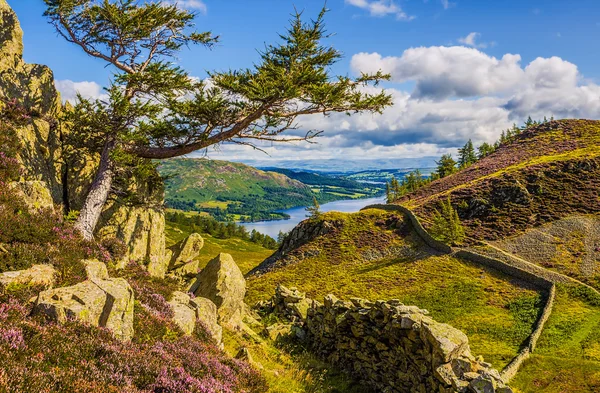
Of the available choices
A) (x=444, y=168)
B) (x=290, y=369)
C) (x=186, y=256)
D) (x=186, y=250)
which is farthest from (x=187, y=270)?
(x=444, y=168)

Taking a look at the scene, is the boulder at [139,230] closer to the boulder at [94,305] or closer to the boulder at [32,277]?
the boulder at [32,277]

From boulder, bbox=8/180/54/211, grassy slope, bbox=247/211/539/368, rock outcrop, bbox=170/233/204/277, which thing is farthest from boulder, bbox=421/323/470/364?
grassy slope, bbox=247/211/539/368

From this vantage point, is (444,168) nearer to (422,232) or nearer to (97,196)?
(422,232)

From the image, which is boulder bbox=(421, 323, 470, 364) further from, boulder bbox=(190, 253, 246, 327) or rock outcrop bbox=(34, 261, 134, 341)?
rock outcrop bbox=(34, 261, 134, 341)

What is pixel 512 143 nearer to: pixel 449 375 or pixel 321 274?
pixel 321 274

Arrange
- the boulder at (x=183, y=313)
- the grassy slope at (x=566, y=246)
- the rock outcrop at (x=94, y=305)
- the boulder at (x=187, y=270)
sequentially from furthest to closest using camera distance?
the grassy slope at (x=566, y=246)
the boulder at (x=187, y=270)
the boulder at (x=183, y=313)
the rock outcrop at (x=94, y=305)

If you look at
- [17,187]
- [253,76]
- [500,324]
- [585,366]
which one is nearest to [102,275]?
[17,187]

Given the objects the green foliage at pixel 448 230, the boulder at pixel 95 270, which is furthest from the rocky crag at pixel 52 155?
the green foliage at pixel 448 230

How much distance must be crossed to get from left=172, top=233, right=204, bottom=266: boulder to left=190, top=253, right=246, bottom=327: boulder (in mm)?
6873

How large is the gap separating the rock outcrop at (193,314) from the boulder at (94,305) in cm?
231

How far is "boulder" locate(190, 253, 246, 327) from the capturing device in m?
17.5

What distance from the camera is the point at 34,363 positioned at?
5.09 meters

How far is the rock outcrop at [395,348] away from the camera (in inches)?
502

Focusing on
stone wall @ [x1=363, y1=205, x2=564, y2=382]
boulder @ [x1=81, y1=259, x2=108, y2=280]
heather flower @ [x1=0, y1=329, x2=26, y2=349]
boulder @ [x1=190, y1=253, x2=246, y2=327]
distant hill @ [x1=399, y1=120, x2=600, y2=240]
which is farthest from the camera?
distant hill @ [x1=399, y1=120, x2=600, y2=240]
